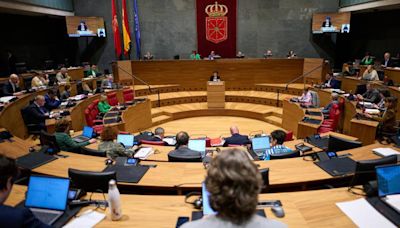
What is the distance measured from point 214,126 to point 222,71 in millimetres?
3115

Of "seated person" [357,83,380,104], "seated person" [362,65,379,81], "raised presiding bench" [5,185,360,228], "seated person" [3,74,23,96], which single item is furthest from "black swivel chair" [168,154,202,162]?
"seated person" [362,65,379,81]

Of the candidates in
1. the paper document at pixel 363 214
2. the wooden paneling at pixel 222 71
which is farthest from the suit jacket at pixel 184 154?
the wooden paneling at pixel 222 71

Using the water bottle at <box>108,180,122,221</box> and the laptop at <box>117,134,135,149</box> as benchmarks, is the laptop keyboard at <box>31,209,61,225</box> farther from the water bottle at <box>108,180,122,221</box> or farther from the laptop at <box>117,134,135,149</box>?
the laptop at <box>117,134,135,149</box>

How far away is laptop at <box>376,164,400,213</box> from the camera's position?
2.29 m

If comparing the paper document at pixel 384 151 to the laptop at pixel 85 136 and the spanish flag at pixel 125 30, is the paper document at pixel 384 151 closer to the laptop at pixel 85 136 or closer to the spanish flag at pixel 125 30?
the laptop at pixel 85 136

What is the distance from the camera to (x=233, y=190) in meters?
1.14

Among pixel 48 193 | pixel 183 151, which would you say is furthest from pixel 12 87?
pixel 48 193

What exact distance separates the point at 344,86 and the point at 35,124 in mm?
8358

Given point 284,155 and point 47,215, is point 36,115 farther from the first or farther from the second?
point 284,155

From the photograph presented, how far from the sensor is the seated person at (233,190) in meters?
1.15

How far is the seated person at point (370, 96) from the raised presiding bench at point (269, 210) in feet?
16.3

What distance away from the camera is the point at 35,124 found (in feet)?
18.9

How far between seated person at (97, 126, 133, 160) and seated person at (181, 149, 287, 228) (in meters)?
2.64

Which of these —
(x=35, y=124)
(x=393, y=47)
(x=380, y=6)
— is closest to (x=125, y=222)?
(x=35, y=124)
